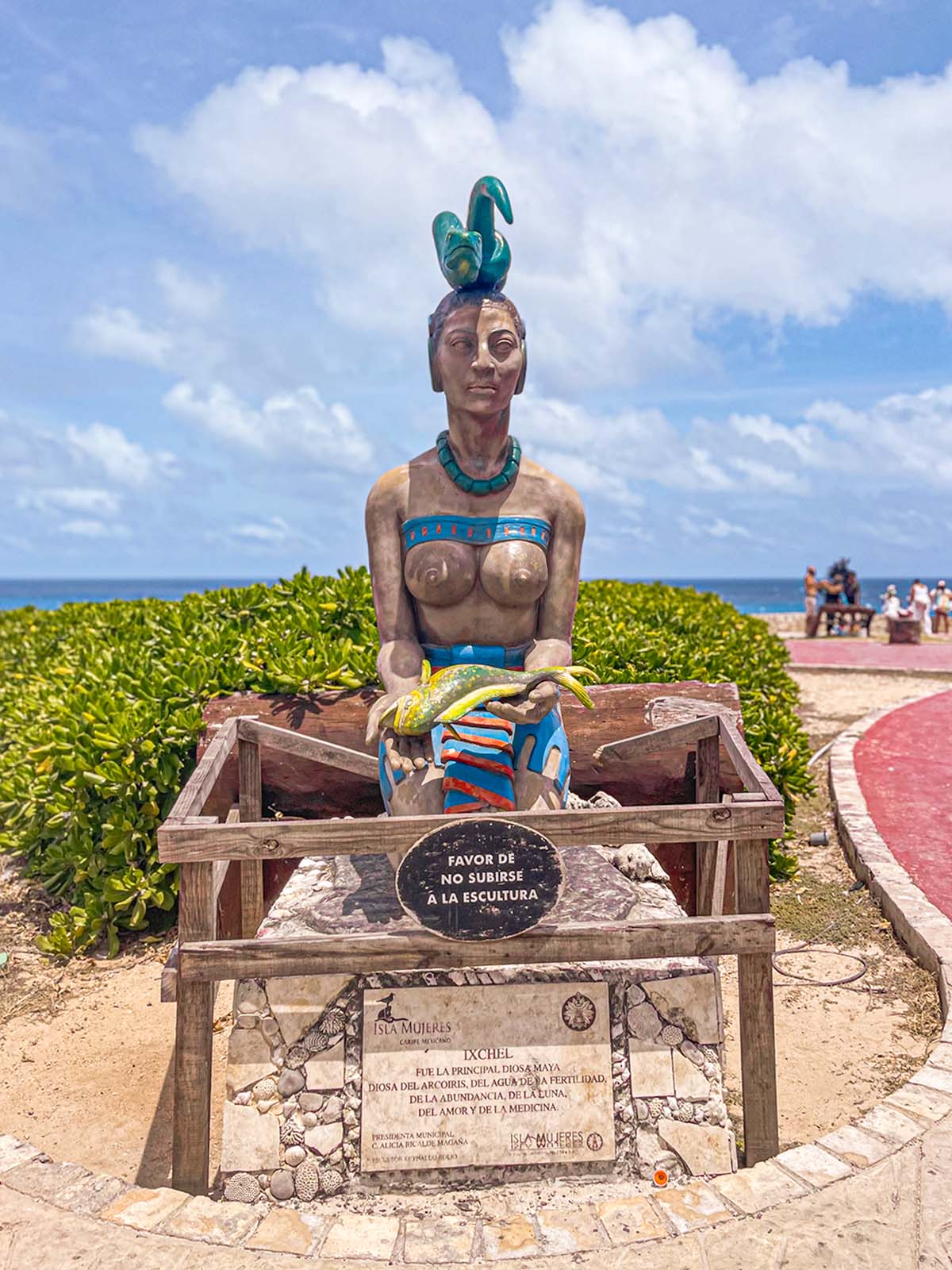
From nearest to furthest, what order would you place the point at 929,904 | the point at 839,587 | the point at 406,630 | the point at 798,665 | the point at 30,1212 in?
the point at 30,1212
the point at 406,630
the point at 929,904
the point at 798,665
the point at 839,587

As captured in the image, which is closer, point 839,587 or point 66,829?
point 66,829

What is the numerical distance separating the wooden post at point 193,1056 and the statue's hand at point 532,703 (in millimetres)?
1031

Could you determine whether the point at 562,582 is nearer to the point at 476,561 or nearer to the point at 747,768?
the point at 476,561

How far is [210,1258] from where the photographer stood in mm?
2357

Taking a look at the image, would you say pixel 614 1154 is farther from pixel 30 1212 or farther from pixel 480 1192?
pixel 30 1212

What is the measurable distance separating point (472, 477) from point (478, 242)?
2.57ft

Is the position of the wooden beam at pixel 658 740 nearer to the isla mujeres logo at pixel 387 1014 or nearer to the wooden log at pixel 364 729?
the wooden log at pixel 364 729

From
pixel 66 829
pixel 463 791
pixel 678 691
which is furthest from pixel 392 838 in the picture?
pixel 66 829

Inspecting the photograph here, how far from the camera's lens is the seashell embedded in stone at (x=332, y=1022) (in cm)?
286

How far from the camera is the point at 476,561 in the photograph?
333 cm

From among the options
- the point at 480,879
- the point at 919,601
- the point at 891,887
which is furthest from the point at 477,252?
the point at 919,601

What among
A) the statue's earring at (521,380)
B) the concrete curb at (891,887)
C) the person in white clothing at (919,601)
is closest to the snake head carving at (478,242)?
the statue's earring at (521,380)

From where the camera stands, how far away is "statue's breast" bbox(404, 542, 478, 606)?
10.8 ft

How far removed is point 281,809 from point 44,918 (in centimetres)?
→ 158
